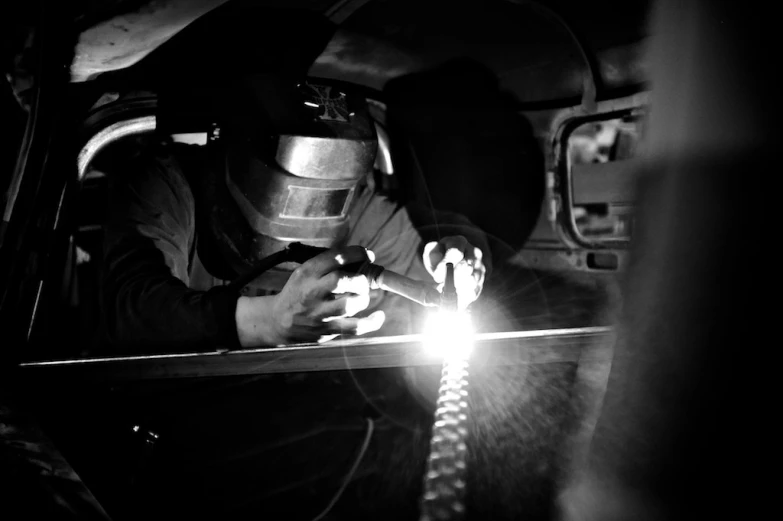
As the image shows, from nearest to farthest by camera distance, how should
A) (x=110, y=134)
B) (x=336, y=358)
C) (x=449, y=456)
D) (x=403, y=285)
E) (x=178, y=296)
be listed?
(x=449, y=456) → (x=336, y=358) → (x=403, y=285) → (x=178, y=296) → (x=110, y=134)

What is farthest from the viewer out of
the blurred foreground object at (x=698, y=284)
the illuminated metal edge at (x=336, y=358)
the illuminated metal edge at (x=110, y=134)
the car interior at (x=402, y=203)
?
the illuminated metal edge at (x=110, y=134)

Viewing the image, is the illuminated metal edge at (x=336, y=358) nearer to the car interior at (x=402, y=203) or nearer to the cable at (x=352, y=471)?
the car interior at (x=402, y=203)

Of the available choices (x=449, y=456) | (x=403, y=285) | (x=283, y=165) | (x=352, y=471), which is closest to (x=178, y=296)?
(x=283, y=165)

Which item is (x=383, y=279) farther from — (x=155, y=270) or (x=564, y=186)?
(x=564, y=186)

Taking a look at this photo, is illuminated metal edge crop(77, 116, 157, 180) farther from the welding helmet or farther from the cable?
the cable

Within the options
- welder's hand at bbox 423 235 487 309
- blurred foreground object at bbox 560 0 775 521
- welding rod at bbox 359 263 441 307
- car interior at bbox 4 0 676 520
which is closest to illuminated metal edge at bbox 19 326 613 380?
car interior at bbox 4 0 676 520

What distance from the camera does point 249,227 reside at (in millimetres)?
2146

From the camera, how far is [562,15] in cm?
226

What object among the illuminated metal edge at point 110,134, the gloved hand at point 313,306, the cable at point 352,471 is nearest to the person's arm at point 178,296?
the gloved hand at point 313,306

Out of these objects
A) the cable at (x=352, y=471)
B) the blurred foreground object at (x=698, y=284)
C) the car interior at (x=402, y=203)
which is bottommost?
the cable at (x=352, y=471)

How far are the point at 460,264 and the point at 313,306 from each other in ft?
2.11

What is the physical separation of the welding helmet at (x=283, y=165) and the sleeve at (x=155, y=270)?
16 cm

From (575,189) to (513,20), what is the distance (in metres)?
0.79

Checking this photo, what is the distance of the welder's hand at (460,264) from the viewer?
194cm
